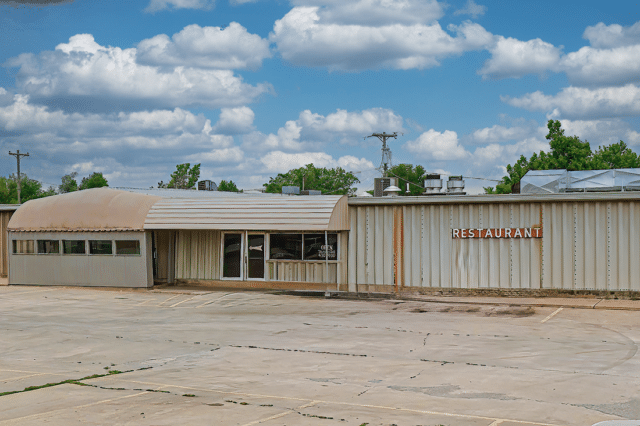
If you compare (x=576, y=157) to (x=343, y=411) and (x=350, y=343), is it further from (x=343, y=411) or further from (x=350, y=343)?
(x=343, y=411)

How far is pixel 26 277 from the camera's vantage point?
2598 centimetres

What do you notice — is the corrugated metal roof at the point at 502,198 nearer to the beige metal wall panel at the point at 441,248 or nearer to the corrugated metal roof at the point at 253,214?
the beige metal wall panel at the point at 441,248

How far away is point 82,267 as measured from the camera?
81.8 feet

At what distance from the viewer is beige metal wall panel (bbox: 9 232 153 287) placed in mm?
23938

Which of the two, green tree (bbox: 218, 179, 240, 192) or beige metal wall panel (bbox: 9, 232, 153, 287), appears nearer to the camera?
beige metal wall panel (bbox: 9, 232, 153, 287)

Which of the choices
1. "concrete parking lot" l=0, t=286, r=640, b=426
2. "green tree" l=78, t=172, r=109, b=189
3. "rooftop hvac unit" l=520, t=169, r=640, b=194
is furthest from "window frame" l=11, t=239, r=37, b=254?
"green tree" l=78, t=172, r=109, b=189

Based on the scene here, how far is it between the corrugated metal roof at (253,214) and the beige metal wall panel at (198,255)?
1.46 metres

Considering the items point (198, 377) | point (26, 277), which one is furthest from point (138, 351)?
point (26, 277)

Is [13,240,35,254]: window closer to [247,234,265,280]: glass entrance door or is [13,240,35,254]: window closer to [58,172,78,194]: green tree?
[247,234,265,280]: glass entrance door

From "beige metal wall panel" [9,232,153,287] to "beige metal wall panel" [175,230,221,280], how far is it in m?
1.57

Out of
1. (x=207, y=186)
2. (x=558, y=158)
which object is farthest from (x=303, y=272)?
(x=558, y=158)

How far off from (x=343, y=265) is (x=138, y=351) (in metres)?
11.3

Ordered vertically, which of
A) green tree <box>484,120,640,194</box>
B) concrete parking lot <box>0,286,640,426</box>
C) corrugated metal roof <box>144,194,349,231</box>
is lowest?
concrete parking lot <box>0,286,640,426</box>

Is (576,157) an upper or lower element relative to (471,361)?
upper
